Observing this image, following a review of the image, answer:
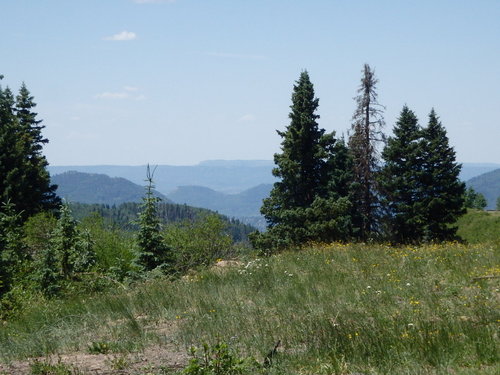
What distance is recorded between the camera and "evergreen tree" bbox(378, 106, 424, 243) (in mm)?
45531

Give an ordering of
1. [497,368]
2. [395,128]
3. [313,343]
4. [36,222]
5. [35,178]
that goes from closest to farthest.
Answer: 1. [497,368]
2. [313,343]
3. [36,222]
4. [35,178]
5. [395,128]

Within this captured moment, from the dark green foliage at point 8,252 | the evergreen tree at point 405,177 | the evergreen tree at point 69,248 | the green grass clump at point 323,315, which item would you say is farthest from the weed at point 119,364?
the evergreen tree at point 405,177

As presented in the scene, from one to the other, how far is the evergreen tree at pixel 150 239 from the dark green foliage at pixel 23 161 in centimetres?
2222

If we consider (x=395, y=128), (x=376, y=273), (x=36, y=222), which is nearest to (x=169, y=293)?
(x=376, y=273)

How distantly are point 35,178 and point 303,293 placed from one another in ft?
136

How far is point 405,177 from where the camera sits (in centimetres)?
4756

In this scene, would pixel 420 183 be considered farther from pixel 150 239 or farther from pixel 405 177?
pixel 150 239

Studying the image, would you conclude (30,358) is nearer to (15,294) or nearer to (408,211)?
(15,294)

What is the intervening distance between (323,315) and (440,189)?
4350 cm

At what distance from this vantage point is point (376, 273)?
35.0 ft

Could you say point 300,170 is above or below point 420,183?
above

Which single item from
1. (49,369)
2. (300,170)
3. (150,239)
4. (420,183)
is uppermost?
(300,170)

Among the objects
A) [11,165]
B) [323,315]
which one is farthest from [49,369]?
[11,165]

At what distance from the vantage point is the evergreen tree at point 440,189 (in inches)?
1810
